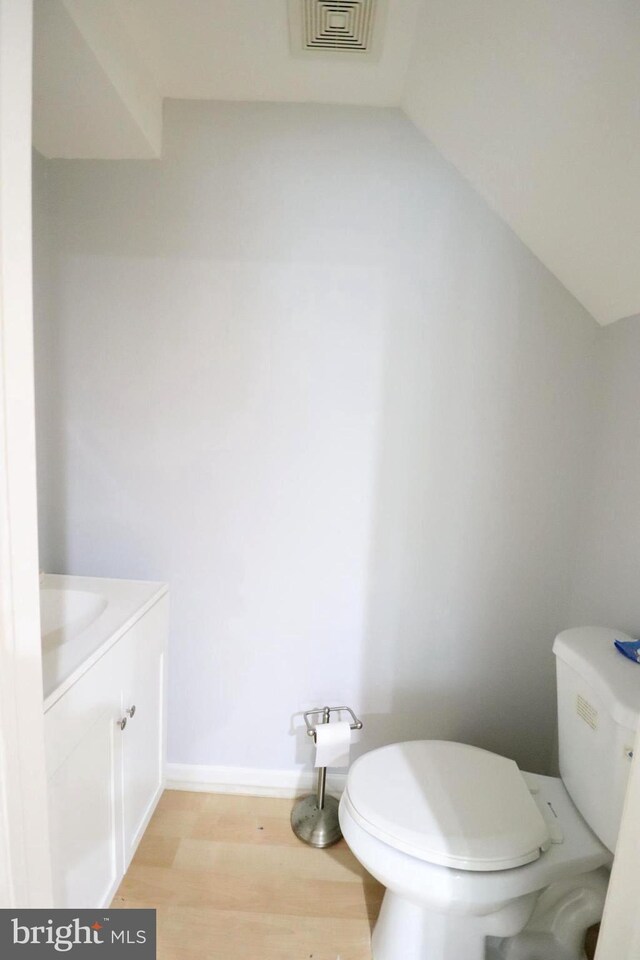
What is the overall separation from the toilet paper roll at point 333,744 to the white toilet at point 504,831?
278 mm

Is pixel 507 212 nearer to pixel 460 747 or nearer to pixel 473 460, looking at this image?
pixel 473 460

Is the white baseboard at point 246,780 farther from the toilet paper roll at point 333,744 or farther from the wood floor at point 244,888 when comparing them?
the toilet paper roll at point 333,744

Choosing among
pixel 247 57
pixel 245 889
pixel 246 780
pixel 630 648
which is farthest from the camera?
pixel 246 780

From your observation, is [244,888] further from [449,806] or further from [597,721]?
[597,721]

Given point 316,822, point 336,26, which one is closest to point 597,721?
point 316,822

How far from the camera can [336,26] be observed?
48.4 inches

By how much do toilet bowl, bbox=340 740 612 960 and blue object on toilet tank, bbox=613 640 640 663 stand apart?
41 cm

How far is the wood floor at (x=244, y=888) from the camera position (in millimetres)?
1325

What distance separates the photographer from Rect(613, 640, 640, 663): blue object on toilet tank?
3.89 feet

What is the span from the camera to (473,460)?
1.65 metres

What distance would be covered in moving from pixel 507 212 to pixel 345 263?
19.0 inches

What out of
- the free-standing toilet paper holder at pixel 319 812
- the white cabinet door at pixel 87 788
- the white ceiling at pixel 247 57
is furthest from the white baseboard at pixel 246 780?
the white ceiling at pixel 247 57

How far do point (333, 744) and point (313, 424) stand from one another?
1.00 m

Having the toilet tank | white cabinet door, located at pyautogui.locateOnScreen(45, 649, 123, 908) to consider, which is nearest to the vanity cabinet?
white cabinet door, located at pyautogui.locateOnScreen(45, 649, 123, 908)
